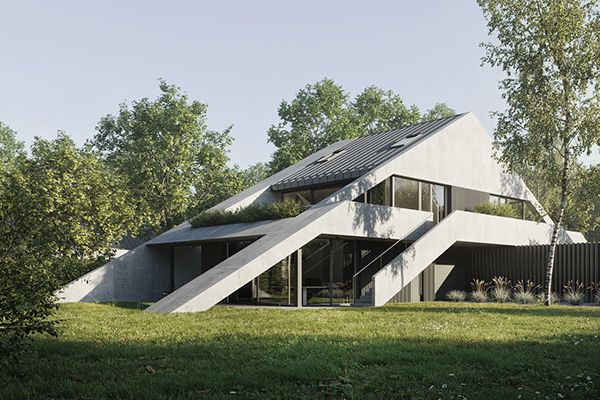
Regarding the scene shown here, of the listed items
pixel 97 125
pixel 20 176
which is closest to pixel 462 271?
Answer: pixel 20 176

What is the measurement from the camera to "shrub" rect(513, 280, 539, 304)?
24.7m

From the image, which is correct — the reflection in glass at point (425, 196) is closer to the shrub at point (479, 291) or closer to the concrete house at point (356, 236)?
the concrete house at point (356, 236)

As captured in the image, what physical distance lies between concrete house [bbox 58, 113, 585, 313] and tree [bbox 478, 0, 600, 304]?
182 inches

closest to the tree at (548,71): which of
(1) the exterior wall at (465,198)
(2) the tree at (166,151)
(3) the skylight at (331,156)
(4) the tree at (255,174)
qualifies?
(1) the exterior wall at (465,198)

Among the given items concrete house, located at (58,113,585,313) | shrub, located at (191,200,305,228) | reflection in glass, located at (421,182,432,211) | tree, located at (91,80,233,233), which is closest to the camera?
concrete house, located at (58,113,585,313)

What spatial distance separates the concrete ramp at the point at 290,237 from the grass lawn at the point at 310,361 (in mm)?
3149

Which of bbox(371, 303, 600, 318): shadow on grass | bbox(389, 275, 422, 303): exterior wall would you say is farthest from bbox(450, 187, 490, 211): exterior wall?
bbox(371, 303, 600, 318): shadow on grass

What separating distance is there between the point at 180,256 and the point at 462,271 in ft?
45.7

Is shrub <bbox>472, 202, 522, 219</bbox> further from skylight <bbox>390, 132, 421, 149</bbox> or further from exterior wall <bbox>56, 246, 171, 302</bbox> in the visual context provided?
exterior wall <bbox>56, 246, 171, 302</bbox>

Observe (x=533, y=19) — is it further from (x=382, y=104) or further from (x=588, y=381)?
(x=382, y=104)

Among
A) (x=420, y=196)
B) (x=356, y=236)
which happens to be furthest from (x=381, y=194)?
(x=356, y=236)

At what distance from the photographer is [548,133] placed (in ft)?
70.2

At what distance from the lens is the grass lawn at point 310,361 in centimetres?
669

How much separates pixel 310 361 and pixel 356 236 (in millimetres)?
14363
